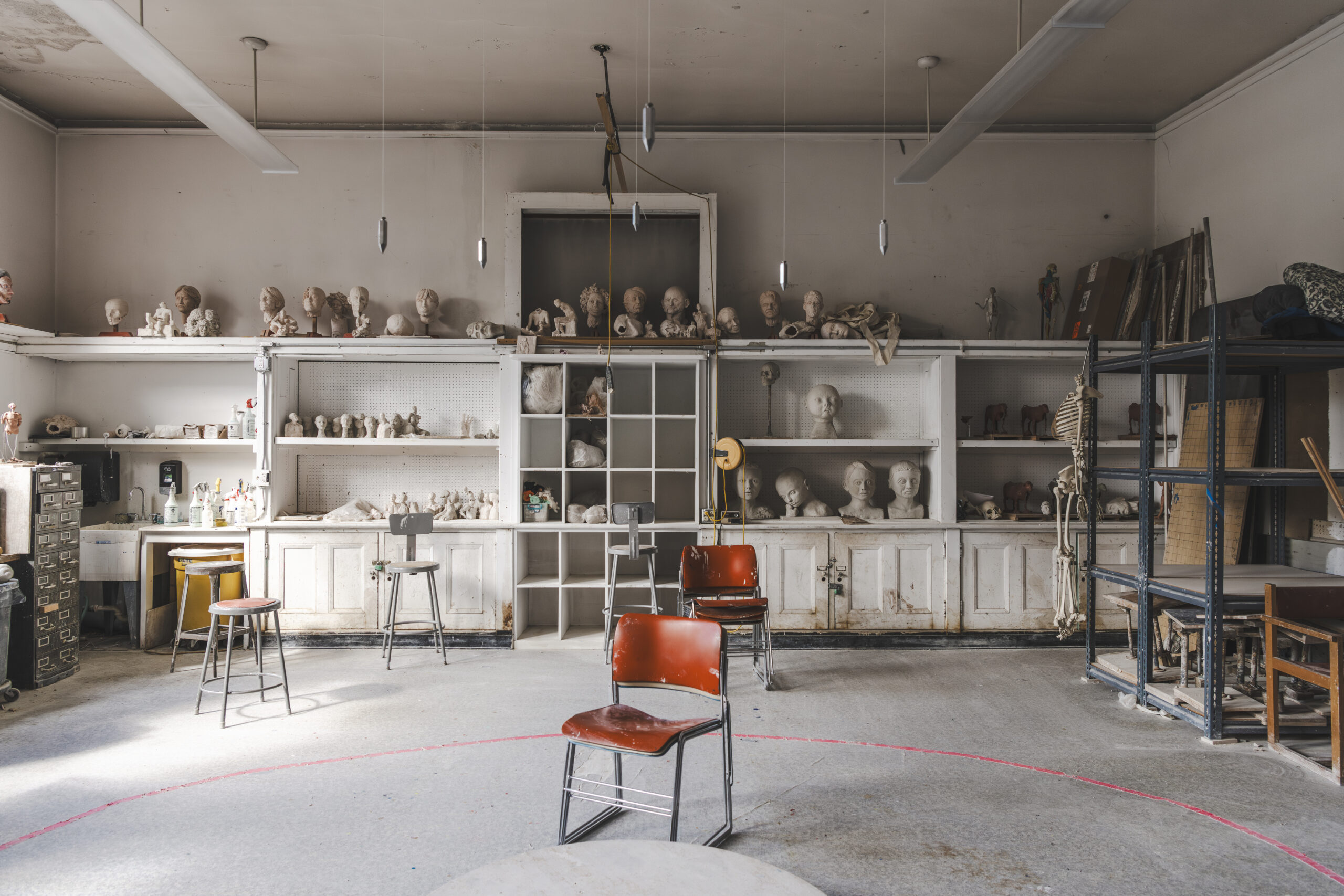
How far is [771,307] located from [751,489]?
60.0 inches

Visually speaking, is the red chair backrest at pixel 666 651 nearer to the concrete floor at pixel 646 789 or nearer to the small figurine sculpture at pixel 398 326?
the concrete floor at pixel 646 789

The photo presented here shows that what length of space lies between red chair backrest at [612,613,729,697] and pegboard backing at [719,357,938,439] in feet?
11.9

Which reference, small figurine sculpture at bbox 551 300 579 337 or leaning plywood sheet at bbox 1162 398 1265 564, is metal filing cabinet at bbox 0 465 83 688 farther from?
leaning plywood sheet at bbox 1162 398 1265 564

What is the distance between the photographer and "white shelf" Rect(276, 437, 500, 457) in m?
6.21

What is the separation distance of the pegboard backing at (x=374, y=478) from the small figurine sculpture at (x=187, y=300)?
1.59 m

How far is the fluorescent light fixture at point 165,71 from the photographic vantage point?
3453 millimetres

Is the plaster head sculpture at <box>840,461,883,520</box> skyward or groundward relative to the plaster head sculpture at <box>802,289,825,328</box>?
groundward

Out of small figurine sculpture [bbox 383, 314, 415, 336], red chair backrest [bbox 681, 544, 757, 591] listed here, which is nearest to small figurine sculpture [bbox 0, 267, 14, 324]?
small figurine sculpture [bbox 383, 314, 415, 336]

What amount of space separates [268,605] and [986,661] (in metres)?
4.95

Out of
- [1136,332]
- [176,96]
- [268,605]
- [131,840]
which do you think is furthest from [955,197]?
[131,840]

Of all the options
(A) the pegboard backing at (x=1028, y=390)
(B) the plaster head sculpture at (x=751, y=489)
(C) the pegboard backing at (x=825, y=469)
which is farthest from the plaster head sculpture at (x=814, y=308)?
(A) the pegboard backing at (x=1028, y=390)

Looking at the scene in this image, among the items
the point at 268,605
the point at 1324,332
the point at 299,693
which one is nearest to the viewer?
the point at 1324,332

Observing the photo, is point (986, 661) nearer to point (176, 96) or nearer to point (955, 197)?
point (955, 197)

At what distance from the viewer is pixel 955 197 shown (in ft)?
22.0
